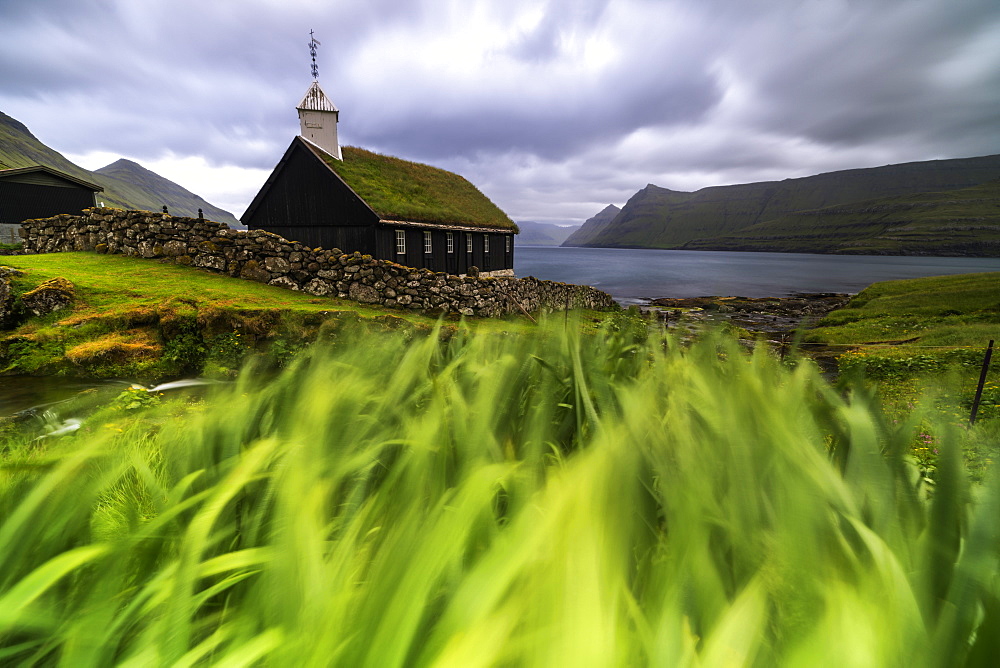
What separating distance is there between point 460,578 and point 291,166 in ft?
85.1

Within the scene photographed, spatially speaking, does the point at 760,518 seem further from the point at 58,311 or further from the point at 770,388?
the point at 58,311

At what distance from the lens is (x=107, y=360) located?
931 cm

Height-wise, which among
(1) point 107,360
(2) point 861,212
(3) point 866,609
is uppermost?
(2) point 861,212

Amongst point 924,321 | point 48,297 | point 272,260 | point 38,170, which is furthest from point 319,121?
point 924,321

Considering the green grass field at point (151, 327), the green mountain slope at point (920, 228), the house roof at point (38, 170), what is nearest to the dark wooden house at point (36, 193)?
the house roof at point (38, 170)

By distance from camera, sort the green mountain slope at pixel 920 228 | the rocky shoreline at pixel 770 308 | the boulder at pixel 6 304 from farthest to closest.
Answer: the green mountain slope at pixel 920 228 < the rocky shoreline at pixel 770 308 < the boulder at pixel 6 304

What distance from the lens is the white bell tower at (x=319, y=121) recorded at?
23.9 metres

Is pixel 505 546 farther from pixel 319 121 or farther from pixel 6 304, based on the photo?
pixel 319 121

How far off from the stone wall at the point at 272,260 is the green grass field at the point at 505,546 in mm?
14833

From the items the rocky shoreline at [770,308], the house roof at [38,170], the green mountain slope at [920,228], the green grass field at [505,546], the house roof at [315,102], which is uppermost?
the green mountain slope at [920,228]

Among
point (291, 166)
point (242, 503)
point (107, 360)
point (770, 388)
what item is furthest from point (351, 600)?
point (291, 166)

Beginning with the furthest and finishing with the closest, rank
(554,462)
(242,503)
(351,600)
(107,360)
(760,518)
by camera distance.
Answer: (107,360) < (554,462) < (242,503) < (760,518) < (351,600)

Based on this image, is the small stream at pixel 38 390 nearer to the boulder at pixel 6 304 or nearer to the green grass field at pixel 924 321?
the boulder at pixel 6 304

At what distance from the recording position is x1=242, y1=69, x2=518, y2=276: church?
2083 centimetres
